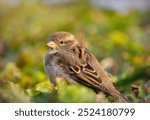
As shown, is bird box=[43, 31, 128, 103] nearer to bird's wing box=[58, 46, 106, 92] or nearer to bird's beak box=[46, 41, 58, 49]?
bird's wing box=[58, 46, 106, 92]

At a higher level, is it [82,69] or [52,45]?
[52,45]

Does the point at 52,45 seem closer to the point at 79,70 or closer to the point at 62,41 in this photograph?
the point at 62,41

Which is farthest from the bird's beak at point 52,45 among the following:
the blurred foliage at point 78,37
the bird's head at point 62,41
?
the blurred foliage at point 78,37

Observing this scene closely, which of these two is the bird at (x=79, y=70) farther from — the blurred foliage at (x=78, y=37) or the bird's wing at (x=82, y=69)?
the blurred foliage at (x=78, y=37)

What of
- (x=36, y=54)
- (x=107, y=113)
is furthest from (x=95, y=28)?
(x=107, y=113)

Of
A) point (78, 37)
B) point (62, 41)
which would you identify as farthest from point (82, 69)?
point (78, 37)

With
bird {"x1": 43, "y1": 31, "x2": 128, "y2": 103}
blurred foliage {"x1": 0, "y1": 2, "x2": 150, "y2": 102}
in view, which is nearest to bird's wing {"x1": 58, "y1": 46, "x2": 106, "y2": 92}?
bird {"x1": 43, "y1": 31, "x2": 128, "y2": 103}
